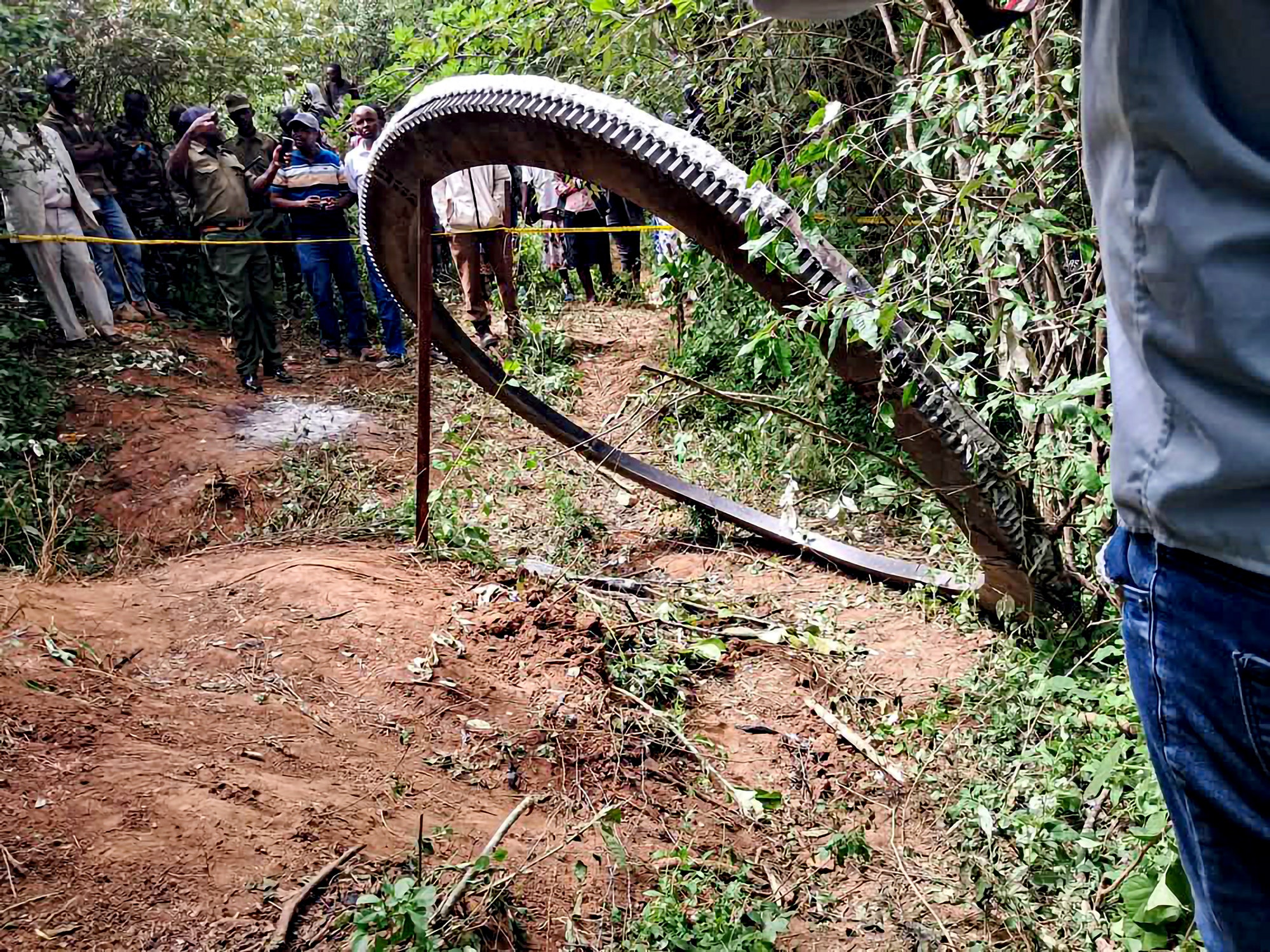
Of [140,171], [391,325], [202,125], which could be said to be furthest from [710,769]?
[140,171]

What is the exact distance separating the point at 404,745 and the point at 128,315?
7.90m

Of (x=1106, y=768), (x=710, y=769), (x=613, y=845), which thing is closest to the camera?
(x=1106, y=768)

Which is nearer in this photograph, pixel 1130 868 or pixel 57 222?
pixel 1130 868

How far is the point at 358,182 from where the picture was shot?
750 centimetres

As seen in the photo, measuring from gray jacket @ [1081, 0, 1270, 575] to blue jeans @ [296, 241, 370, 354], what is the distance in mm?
8318

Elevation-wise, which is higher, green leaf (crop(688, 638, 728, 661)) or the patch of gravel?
the patch of gravel

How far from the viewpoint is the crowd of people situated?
26.1 feet

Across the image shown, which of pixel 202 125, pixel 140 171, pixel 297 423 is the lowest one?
pixel 297 423

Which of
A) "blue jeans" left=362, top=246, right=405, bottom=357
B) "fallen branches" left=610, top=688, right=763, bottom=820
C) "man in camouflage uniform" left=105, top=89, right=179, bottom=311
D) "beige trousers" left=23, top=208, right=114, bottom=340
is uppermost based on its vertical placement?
"man in camouflage uniform" left=105, top=89, right=179, bottom=311

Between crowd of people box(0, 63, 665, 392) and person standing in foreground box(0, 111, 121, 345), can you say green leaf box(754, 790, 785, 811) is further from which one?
person standing in foreground box(0, 111, 121, 345)

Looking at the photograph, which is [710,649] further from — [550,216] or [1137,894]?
[550,216]

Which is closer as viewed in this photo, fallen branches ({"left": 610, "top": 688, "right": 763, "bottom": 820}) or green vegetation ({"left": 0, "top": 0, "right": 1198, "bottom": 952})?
green vegetation ({"left": 0, "top": 0, "right": 1198, "bottom": 952})

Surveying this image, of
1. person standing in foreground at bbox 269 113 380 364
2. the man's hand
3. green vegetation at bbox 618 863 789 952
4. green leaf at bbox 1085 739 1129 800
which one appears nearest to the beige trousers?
the man's hand

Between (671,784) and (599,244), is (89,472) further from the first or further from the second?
(599,244)
